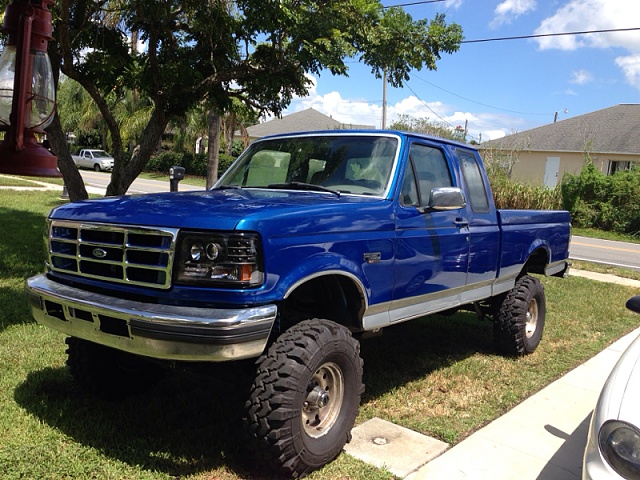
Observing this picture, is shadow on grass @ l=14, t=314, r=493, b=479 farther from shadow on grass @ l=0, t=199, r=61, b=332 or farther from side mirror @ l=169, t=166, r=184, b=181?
side mirror @ l=169, t=166, r=184, b=181

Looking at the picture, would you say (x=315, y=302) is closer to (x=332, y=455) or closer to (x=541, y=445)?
(x=332, y=455)

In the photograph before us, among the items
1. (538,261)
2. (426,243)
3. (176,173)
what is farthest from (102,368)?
(538,261)

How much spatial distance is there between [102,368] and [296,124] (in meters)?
49.8

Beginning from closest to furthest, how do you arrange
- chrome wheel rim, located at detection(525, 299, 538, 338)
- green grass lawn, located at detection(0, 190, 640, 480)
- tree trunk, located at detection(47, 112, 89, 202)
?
green grass lawn, located at detection(0, 190, 640, 480) < chrome wheel rim, located at detection(525, 299, 538, 338) < tree trunk, located at detection(47, 112, 89, 202)

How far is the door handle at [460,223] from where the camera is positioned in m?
4.90

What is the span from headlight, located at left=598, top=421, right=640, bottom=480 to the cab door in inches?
67.9

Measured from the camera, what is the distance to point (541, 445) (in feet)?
13.6

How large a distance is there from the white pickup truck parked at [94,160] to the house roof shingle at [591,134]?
2723 centimetres

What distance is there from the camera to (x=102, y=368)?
167 inches

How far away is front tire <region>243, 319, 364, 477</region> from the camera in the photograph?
10.6 feet

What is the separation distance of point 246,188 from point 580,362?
13.2ft

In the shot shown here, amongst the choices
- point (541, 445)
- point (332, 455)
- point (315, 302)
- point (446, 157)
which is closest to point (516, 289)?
point (446, 157)

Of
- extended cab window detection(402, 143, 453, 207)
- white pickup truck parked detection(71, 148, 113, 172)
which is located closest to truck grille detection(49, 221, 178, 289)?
extended cab window detection(402, 143, 453, 207)

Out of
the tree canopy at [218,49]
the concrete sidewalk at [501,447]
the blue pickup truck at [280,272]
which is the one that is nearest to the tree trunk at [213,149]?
the tree canopy at [218,49]
